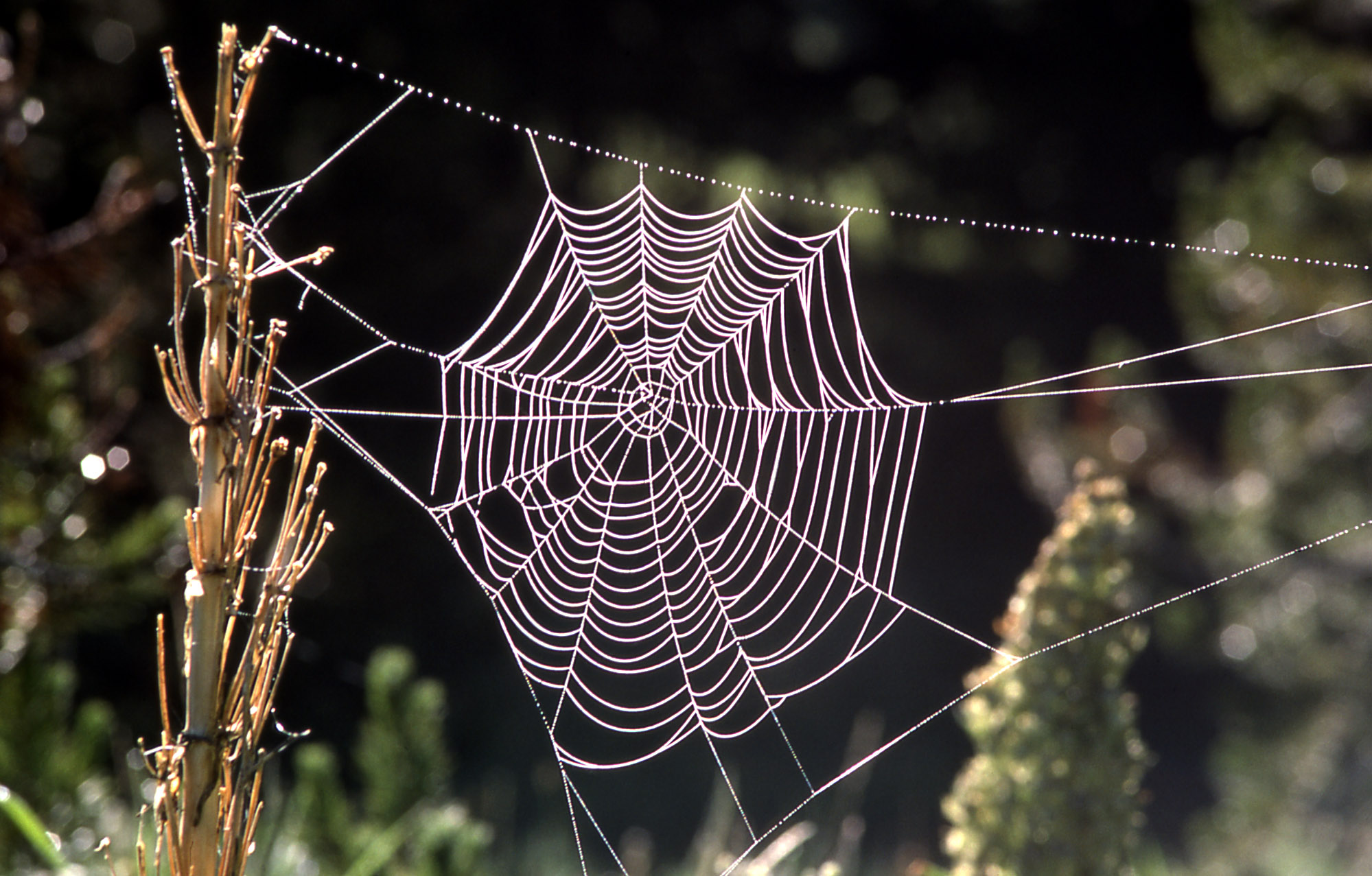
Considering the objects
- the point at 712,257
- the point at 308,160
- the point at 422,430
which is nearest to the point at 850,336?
the point at 422,430

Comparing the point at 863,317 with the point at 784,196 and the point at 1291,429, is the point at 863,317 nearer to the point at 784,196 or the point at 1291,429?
the point at 1291,429

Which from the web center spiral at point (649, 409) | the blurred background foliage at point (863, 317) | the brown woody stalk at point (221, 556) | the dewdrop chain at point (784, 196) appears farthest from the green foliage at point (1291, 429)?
the brown woody stalk at point (221, 556)

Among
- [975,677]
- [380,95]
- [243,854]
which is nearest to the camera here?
[243,854]

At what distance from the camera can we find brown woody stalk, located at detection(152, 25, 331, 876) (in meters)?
0.99

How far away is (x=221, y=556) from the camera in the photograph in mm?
1010

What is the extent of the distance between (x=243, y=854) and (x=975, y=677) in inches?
45.2

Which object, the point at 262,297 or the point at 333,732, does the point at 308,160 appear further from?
the point at 333,732

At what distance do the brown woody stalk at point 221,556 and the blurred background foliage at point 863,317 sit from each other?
1.05 m

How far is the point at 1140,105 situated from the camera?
605 cm

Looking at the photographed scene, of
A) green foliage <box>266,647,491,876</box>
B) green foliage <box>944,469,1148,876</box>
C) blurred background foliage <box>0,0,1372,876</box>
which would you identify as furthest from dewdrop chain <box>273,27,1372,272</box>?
green foliage <box>266,647,491,876</box>

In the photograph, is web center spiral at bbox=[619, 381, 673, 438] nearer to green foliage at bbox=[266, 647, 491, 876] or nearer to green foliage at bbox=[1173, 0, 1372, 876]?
green foliage at bbox=[266, 647, 491, 876]

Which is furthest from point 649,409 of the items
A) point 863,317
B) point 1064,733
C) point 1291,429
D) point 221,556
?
point 863,317

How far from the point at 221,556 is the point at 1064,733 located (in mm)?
1097

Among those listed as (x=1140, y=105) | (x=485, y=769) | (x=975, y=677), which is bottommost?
(x=485, y=769)
